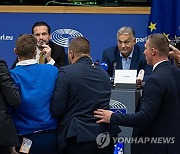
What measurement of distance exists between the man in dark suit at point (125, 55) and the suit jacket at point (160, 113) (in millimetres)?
1528

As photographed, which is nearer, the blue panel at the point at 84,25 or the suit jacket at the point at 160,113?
the suit jacket at the point at 160,113

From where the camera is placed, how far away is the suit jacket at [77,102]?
302 cm

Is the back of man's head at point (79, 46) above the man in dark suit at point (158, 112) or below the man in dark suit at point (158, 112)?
above

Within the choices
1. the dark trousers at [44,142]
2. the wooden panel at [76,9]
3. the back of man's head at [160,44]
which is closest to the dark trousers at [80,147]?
the dark trousers at [44,142]

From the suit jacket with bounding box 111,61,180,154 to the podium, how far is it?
0.58 metres

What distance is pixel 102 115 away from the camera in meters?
3.07

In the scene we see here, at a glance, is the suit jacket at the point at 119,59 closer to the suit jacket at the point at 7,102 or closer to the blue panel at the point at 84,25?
the blue panel at the point at 84,25

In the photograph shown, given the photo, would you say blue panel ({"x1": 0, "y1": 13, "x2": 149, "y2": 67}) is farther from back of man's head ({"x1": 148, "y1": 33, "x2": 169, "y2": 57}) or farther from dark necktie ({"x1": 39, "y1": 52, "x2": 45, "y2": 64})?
back of man's head ({"x1": 148, "y1": 33, "x2": 169, "y2": 57})

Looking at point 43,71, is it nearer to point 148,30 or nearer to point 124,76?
point 124,76

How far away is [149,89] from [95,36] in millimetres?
3603

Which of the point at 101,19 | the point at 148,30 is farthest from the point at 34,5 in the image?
the point at 148,30

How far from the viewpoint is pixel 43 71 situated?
307 cm

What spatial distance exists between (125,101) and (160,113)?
70cm

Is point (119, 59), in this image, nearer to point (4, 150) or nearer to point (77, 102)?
point (77, 102)
